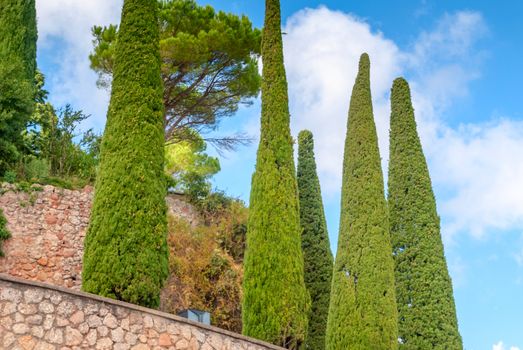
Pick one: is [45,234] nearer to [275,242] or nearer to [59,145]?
[59,145]

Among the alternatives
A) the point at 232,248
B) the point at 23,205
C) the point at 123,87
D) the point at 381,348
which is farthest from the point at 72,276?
the point at 381,348

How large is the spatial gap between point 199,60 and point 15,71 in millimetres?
6067

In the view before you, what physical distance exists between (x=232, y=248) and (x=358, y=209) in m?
5.40

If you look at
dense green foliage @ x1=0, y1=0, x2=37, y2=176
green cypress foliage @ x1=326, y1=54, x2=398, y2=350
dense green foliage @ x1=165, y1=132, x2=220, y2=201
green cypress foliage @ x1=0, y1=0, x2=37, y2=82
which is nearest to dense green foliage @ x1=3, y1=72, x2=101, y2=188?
dense green foliage @ x1=0, y1=0, x2=37, y2=176

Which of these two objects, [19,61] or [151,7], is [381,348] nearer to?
[151,7]

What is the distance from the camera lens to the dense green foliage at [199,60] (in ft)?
63.1

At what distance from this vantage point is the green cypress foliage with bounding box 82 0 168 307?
28.8 feet

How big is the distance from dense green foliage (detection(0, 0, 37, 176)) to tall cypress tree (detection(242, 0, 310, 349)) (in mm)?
6055

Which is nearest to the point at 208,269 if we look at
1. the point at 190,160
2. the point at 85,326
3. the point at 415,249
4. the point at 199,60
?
the point at 415,249

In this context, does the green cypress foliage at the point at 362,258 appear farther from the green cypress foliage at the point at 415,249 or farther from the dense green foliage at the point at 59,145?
the dense green foliage at the point at 59,145

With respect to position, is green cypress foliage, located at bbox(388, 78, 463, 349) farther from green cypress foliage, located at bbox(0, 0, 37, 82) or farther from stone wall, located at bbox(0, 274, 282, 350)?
green cypress foliage, located at bbox(0, 0, 37, 82)

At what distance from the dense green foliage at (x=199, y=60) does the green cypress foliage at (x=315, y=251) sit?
5968 millimetres

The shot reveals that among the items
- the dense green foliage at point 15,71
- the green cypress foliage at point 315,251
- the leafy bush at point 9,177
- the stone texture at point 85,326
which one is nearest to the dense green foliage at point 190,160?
the dense green foliage at point 15,71

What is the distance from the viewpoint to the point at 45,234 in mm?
13617
